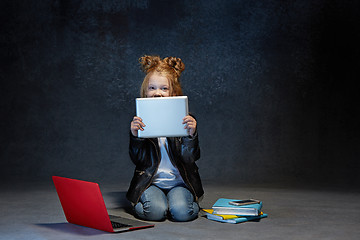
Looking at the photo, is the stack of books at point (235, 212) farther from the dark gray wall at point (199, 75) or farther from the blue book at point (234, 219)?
the dark gray wall at point (199, 75)

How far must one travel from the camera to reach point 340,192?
12.7ft

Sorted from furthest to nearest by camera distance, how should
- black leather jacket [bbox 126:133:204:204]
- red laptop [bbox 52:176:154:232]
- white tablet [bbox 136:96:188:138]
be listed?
black leather jacket [bbox 126:133:204:204] < white tablet [bbox 136:96:188:138] < red laptop [bbox 52:176:154:232]

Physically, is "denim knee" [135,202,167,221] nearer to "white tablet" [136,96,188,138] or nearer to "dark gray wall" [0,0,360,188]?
"white tablet" [136,96,188,138]

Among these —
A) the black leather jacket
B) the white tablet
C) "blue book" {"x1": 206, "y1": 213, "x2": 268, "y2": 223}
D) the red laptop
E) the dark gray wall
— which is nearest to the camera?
the red laptop

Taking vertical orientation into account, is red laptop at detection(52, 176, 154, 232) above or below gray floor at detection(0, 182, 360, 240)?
above

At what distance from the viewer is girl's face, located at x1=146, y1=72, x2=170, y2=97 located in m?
2.95

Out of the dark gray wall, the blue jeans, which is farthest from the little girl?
the dark gray wall

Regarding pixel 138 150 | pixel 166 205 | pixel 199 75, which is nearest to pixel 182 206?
pixel 166 205

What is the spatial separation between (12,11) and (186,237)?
3.30 meters

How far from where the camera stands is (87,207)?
8.43 ft

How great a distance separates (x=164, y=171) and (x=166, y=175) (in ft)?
0.08

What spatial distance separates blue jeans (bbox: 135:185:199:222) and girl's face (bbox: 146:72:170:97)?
20.6 inches

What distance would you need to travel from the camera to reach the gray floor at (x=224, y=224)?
257 cm

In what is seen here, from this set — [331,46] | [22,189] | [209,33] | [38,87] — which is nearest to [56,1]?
[38,87]
